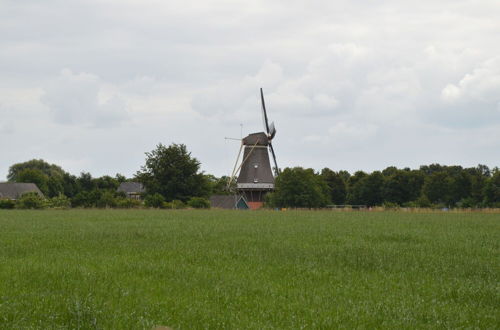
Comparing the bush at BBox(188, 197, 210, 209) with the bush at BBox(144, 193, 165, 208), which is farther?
the bush at BBox(188, 197, 210, 209)

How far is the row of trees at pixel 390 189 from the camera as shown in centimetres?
9350

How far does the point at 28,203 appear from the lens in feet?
255

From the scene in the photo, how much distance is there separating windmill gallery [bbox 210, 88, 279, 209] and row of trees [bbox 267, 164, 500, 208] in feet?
16.0

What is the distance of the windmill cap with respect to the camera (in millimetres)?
104750

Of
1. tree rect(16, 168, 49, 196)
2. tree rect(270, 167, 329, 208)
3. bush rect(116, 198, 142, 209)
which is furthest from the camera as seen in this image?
tree rect(16, 168, 49, 196)

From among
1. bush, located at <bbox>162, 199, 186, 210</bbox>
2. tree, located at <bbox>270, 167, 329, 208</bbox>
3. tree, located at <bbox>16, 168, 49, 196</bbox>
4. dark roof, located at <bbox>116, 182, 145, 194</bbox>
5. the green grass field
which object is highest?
→ tree, located at <bbox>16, 168, 49, 196</bbox>

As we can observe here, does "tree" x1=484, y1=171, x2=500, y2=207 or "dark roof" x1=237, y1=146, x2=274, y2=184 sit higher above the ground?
"dark roof" x1=237, y1=146, x2=274, y2=184

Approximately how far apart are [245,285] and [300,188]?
79.9 m

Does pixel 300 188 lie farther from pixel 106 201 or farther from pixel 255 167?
pixel 106 201

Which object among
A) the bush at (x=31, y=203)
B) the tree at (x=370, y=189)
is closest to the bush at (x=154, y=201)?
the bush at (x=31, y=203)

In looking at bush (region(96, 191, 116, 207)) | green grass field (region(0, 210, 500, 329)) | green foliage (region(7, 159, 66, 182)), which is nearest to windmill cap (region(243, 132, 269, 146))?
bush (region(96, 191, 116, 207))

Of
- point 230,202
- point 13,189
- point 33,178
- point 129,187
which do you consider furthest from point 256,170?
point 33,178

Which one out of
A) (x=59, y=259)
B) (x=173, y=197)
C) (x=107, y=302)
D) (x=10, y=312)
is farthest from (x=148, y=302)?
(x=173, y=197)

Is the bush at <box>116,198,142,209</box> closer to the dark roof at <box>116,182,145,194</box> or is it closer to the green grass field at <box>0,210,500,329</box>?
the green grass field at <box>0,210,500,329</box>
